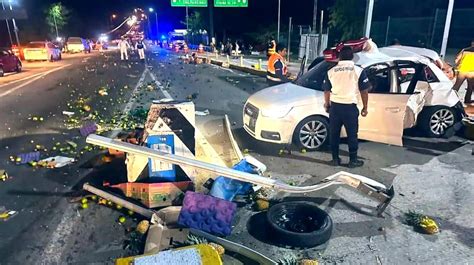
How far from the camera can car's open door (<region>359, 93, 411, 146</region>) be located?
241 inches

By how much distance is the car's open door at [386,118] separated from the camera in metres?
6.11

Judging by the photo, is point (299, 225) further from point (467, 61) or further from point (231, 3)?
point (231, 3)

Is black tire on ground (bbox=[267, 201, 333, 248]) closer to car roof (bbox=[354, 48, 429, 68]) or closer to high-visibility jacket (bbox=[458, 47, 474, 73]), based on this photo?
car roof (bbox=[354, 48, 429, 68])

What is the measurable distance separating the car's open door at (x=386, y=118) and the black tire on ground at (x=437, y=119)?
1297 mm

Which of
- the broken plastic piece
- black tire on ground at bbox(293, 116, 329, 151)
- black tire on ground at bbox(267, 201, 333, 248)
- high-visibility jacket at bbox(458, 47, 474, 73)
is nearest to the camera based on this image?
black tire on ground at bbox(267, 201, 333, 248)

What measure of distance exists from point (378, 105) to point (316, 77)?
4.29 feet

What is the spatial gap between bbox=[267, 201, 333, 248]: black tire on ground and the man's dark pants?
1.95 metres

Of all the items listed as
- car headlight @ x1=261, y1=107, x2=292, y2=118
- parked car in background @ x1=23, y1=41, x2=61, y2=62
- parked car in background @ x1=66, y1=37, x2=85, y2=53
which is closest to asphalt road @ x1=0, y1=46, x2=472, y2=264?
car headlight @ x1=261, y1=107, x2=292, y2=118

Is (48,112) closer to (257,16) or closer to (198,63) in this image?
(198,63)

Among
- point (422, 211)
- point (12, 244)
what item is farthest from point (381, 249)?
point (12, 244)

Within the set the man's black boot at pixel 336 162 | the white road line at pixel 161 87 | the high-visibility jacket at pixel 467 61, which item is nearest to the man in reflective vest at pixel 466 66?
the high-visibility jacket at pixel 467 61

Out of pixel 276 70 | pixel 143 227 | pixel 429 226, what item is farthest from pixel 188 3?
pixel 429 226

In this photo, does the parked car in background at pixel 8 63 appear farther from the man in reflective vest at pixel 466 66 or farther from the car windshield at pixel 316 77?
the man in reflective vest at pixel 466 66

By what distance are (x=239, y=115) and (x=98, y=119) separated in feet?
11.8
